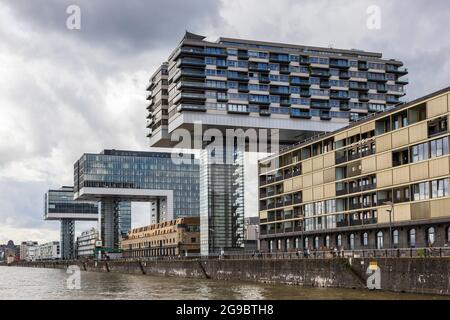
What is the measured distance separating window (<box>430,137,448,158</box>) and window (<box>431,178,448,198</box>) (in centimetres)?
265

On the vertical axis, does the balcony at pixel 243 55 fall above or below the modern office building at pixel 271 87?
above

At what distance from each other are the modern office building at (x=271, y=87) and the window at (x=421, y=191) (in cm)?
5139

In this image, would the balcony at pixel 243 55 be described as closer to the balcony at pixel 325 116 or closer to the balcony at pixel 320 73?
the balcony at pixel 320 73

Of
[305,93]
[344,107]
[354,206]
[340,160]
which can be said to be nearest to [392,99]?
[344,107]

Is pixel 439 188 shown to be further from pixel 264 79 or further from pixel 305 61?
pixel 305 61

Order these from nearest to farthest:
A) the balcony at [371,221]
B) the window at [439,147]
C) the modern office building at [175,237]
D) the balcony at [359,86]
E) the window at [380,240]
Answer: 1. the window at [439,147]
2. the window at [380,240]
3. the balcony at [371,221]
4. the balcony at [359,86]
5. the modern office building at [175,237]

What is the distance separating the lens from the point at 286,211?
10550cm

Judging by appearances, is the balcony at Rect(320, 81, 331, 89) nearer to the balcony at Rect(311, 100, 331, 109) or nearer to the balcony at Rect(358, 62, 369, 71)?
the balcony at Rect(311, 100, 331, 109)

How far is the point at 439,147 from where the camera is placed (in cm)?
6812

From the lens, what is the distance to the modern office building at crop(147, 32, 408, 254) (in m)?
121

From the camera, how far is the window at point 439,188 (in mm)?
66938

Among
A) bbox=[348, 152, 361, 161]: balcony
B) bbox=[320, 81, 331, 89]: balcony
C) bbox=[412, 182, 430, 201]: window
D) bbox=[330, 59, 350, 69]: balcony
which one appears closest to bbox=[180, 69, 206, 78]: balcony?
bbox=[320, 81, 331, 89]: balcony

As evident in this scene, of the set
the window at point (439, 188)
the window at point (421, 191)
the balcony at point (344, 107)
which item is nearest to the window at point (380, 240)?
the window at point (421, 191)

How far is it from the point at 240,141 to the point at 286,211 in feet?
85.3
